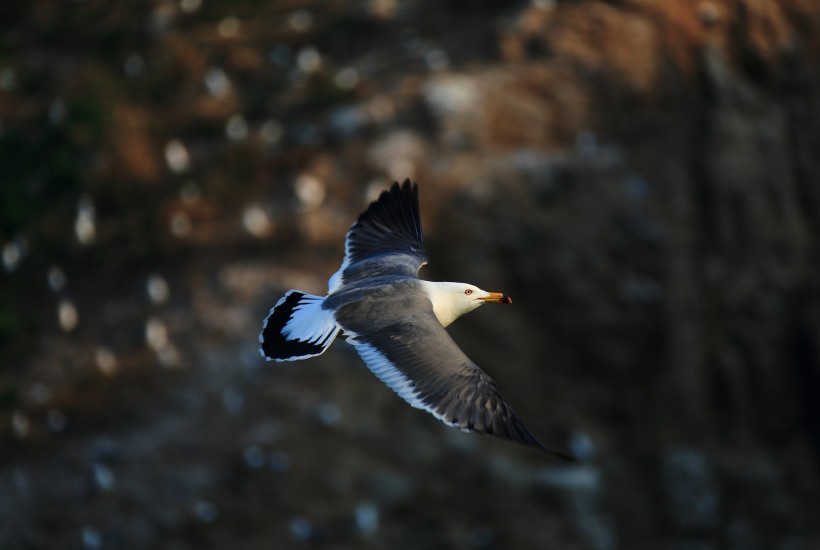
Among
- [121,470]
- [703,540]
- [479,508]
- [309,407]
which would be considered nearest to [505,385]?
[479,508]

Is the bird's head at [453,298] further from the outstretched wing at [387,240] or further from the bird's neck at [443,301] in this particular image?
the outstretched wing at [387,240]

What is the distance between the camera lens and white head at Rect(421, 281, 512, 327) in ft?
24.8

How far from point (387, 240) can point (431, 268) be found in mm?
4047

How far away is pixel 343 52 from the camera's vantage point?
1435 centimetres

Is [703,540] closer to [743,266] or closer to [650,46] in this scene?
[743,266]

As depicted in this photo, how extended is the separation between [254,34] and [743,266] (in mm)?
6789

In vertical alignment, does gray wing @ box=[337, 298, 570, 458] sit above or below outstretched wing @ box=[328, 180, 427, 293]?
below

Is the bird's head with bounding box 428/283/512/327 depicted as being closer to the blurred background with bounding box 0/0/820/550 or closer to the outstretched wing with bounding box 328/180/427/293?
the outstretched wing with bounding box 328/180/427/293

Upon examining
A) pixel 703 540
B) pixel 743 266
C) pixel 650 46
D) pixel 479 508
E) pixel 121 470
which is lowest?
pixel 703 540

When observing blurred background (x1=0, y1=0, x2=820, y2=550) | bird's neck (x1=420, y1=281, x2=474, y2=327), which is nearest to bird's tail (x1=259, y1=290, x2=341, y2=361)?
bird's neck (x1=420, y1=281, x2=474, y2=327)

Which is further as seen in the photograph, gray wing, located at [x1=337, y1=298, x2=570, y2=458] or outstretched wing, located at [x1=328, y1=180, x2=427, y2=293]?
outstretched wing, located at [x1=328, y1=180, x2=427, y2=293]

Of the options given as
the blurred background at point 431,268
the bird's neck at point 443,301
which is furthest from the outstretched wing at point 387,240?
the blurred background at point 431,268

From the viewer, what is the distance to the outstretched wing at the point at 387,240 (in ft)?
26.6

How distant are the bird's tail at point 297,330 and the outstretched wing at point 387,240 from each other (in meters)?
0.54
